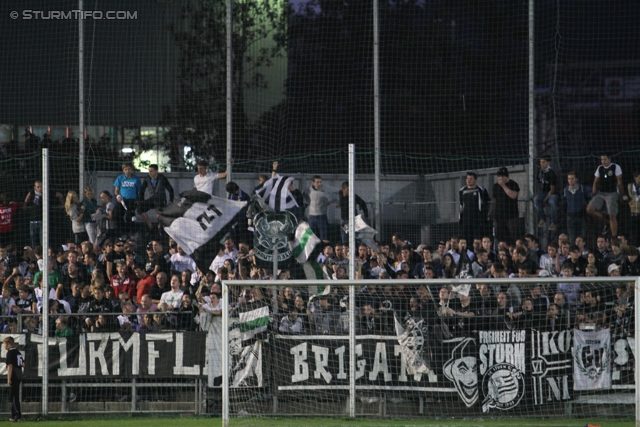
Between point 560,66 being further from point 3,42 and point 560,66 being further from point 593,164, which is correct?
point 3,42

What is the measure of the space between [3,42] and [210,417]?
9.03 meters

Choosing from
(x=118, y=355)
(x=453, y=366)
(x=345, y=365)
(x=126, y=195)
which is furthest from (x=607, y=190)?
(x=118, y=355)

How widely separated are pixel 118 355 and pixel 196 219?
2.21 m

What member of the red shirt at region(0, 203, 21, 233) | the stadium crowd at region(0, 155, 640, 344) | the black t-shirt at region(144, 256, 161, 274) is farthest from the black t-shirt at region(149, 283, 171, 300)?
the red shirt at region(0, 203, 21, 233)

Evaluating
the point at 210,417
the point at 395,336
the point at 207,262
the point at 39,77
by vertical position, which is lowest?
the point at 210,417

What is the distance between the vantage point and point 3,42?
18.3m

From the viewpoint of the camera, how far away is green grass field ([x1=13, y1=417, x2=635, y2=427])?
39.5ft

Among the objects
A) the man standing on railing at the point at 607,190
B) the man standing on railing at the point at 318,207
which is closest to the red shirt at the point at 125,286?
the man standing on railing at the point at 318,207

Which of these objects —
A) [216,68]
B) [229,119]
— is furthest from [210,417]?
[216,68]

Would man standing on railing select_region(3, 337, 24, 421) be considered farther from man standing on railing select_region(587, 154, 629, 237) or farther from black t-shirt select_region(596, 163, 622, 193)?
black t-shirt select_region(596, 163, 622, 193)

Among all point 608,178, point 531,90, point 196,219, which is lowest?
point 196,219

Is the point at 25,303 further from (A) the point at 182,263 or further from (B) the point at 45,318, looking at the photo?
(A) the point at 182,263

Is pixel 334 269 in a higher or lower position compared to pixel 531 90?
lower

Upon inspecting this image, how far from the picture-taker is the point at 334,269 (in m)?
13.6
